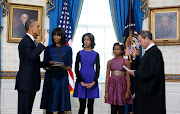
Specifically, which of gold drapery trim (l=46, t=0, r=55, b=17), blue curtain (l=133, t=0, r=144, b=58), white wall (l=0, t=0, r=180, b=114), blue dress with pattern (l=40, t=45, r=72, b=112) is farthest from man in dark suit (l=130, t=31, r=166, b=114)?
gold drapery trim (l=46, t=0, r=55, b=17)

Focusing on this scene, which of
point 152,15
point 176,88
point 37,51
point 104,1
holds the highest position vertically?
point 104,1

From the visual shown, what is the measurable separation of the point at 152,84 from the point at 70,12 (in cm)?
343

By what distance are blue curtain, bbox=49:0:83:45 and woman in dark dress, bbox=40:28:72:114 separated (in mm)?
1928

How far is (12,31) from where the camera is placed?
18.0 ft

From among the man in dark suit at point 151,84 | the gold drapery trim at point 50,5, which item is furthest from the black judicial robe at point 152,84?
the gold drapery trim at point 50,5

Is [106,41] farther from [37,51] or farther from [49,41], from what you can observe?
[37,51]

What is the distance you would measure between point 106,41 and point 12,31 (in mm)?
2343

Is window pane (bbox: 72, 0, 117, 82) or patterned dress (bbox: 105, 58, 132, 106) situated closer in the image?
patterned dress (bbox: 105, 58, 132, 106)

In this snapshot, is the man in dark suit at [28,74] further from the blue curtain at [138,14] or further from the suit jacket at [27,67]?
the blue curtain at [138,14]

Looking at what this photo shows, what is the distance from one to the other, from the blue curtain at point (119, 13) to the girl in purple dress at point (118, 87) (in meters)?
1.51

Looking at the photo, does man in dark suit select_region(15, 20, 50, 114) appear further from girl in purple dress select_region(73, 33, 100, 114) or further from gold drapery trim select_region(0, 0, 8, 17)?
gold drapery trim select_region(0, 0, 8, 17)

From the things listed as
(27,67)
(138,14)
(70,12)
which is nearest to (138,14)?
(138,14)

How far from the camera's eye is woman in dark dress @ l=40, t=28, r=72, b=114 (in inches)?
145

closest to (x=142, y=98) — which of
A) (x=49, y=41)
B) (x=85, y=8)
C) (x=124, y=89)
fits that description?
(x=124, y=89)
